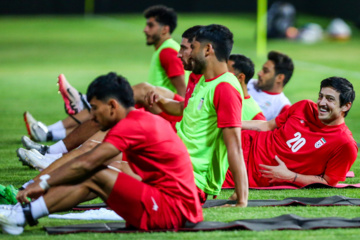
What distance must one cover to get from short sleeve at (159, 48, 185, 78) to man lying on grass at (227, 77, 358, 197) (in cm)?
235

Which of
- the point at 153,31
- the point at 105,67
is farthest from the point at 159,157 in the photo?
the point at 105,67

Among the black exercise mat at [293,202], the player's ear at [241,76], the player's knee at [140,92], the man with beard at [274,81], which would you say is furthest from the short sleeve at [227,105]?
the man with beard at [274,81]

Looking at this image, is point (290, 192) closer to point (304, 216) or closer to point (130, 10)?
point (304, 216)

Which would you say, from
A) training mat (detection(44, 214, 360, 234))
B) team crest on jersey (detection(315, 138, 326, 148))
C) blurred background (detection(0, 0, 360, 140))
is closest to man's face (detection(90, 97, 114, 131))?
training mat (detection(44, 214, 360, 234))

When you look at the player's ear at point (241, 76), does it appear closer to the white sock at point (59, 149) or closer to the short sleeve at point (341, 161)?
the short sleeve at point (341, 161)

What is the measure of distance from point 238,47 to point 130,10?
38.7ft

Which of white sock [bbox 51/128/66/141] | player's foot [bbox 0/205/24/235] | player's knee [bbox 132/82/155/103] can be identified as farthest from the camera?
white sock [bbox 51/128/66/141]

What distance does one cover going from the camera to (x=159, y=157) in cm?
505

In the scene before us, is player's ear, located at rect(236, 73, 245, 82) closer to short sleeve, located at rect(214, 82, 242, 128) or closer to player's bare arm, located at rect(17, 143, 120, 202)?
short sleeve, located at rect(214, 82, 242, 128)

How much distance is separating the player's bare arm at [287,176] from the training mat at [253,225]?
1.36 meters

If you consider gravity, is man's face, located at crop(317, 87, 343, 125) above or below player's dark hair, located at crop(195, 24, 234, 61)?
below

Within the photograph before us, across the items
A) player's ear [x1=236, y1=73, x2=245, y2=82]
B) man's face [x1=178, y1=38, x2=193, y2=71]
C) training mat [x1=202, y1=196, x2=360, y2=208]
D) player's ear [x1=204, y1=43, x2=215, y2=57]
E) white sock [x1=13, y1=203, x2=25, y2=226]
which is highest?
player's ear [x1=204, y1=43, x2=215, y2=57]

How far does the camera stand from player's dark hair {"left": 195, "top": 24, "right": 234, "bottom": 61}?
584 centimetres

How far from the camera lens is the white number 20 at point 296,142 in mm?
6938
